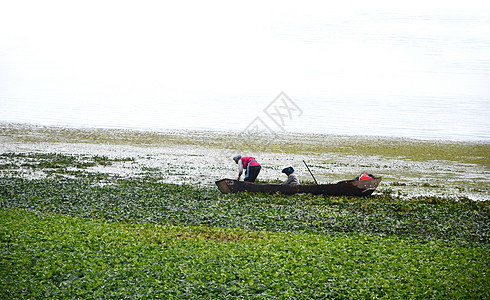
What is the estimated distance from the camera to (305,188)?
954 inches

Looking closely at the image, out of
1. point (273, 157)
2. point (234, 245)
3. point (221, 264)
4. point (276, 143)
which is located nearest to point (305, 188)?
point (234, 245)

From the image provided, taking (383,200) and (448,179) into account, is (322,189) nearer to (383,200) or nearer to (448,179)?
(383,200)

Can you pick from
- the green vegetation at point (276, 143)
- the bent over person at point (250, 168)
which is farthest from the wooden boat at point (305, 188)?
the green vegetation at point (276, 143)

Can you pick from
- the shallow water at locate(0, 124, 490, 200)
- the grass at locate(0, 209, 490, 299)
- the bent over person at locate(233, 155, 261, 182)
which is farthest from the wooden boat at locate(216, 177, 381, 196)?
the grass at locate(0, 209, 490, 299)

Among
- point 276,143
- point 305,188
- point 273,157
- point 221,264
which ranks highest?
point 276,143

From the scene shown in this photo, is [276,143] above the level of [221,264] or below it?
above

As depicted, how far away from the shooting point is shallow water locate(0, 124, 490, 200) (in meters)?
31.4

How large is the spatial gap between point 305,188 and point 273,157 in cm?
2075

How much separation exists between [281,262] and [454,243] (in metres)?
7.04

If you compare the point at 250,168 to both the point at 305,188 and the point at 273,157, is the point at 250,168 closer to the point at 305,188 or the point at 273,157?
the point at 305,188

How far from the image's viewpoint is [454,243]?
16.3 meters

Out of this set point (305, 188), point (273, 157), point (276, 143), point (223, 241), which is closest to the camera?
point (223, 241)

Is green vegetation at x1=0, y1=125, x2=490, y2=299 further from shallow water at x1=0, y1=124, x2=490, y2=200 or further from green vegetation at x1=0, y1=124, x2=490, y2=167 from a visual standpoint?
green vegetation at x1=0, y1=124, x2=490, y2=167

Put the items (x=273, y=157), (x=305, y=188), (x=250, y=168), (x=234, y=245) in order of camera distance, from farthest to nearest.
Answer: (x=273, y=157), (x=250, y=168), (x=305, y=188), (x=234, y=245)
